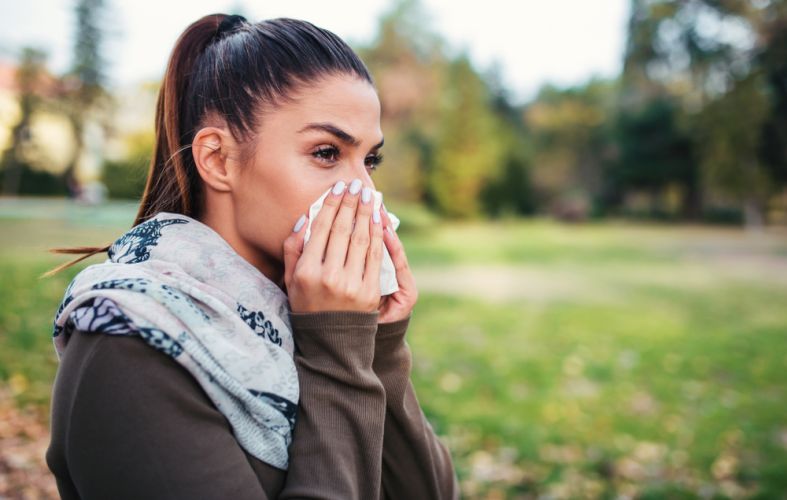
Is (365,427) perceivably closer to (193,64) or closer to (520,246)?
(193,64)

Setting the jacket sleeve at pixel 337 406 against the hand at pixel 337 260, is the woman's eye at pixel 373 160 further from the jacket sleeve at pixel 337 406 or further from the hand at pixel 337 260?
the jacket sleeve at pixel 337 406

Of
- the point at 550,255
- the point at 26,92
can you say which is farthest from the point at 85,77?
the point at 550,255

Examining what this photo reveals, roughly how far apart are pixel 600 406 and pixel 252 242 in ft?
17.9

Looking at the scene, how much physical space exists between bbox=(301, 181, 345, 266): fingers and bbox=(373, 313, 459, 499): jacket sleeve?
28cm

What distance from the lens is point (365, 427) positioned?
1239 millimetres

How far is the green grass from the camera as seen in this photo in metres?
4.75

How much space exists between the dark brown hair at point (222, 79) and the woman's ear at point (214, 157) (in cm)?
4

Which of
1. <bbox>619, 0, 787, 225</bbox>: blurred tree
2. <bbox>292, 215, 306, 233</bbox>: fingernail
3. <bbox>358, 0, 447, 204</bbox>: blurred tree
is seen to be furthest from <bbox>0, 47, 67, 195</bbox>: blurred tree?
<bbox>358, 0, 447, 204</bbox>: blurred tree

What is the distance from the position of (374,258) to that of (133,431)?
1.95ft

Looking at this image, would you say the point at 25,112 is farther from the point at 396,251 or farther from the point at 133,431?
the point at 133,431

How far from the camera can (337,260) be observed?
130 centimetres

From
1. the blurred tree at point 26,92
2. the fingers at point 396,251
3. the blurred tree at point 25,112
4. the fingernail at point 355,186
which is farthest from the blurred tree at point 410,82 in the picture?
the fingernail at point 355,186

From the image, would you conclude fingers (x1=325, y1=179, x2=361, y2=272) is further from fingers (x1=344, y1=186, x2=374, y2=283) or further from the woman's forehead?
the woman's forehead

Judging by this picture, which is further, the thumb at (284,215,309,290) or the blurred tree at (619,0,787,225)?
the blurred tree at (619,0,787,225)
